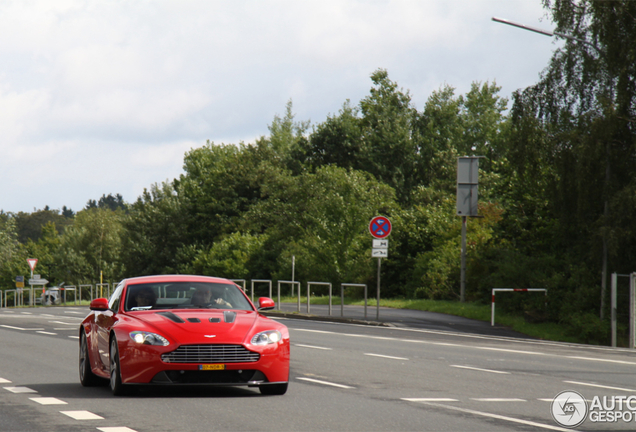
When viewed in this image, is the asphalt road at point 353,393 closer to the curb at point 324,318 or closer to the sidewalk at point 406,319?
the sidewalk at point 406,319

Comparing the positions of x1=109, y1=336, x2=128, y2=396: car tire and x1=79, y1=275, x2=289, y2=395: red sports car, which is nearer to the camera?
x1=79, y1=275, x2=289, y2=395: red sports car

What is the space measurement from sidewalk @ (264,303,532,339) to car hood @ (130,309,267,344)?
15.1m

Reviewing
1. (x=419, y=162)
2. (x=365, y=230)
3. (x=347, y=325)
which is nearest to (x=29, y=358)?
(x=347, y=325)

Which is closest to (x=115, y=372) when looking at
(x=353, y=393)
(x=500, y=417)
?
(x=353, y=393)

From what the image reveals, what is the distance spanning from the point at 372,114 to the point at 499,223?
39.1 metres

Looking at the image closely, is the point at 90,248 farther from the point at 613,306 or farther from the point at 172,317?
the point at 172,317

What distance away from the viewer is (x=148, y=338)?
30.0ft

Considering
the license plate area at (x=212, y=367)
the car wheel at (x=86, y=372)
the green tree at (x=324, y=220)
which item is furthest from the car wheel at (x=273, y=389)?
the green tree at (x=324, y=220)

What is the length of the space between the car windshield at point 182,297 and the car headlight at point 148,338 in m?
0.93

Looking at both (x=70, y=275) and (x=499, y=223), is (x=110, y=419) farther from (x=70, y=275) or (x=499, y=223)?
(x=70, y=275)

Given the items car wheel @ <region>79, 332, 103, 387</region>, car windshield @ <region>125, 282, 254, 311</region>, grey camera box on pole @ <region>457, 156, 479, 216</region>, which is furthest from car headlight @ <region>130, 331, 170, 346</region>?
grey camera box on pole @ <region>457, 156, 479, 216</region>

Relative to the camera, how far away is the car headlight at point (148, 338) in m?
9.08

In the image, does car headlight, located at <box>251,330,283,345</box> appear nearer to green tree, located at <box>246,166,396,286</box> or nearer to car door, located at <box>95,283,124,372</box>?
car door, located at <box>95,283,124,372</box>

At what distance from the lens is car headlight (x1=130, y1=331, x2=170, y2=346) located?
908 cm
